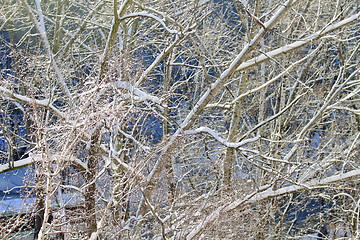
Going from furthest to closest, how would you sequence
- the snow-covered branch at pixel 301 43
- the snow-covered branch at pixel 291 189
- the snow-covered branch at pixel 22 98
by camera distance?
1. the snow-covered branch at pixel 291 189
2. the snow-covered branch at pixel 301 43
3. the snow-covered branch at pixel 22 98

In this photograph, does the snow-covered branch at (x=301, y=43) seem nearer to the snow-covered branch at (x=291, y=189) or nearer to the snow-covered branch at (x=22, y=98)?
the snow-covered branch at (x=291, y=189)

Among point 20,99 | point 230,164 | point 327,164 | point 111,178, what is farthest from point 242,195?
point 20,99

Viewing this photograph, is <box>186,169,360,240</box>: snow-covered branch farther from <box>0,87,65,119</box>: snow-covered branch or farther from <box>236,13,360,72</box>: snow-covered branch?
<box>0,87,65,119</box>: snow-covered branch

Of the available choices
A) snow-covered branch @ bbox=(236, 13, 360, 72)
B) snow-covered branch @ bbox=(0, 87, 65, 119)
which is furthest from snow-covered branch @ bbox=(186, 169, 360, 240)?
snow-covered branch @ bbox=(0, 87, 65, 119)

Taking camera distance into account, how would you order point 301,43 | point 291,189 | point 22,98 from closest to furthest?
point 22,98 < point 301,43 < point 291,189

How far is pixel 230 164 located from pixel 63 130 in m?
3.92

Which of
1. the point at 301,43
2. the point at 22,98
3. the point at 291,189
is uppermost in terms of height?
the point at 22,98

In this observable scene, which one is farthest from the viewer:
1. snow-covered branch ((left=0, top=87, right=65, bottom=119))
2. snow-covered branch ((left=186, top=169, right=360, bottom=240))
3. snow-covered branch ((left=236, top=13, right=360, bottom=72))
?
snow-covered branch ((left=186, top=169, right=360, bottom=240))

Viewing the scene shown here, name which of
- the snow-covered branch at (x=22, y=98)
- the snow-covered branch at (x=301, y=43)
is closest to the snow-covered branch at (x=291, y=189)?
the snow-covered branch at (x=301, y=43)

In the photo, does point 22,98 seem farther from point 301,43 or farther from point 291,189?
point 291,189

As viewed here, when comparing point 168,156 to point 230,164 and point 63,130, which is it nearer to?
point 230,164

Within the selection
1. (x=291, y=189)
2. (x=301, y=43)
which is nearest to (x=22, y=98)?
(x=301, y=43)

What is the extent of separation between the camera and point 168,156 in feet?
24.6

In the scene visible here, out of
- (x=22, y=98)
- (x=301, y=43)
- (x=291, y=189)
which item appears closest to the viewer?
(x=22, y=98)
